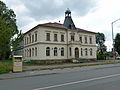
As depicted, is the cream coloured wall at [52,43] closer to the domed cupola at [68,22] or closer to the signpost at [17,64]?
the domed cupola at [68,22]

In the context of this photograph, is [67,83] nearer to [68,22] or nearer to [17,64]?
[17,64]

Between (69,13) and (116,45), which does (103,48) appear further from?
(69,13)

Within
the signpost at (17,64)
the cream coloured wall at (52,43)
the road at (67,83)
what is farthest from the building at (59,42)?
the road at (67,83)

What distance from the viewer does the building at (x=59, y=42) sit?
38281mm

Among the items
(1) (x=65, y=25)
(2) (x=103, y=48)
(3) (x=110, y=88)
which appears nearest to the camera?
(3) (x=110, y=88)

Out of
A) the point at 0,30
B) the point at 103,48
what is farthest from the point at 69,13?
the point at 103,48

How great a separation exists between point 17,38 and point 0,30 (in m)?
6.07

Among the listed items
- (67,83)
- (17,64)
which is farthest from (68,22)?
(67,83)

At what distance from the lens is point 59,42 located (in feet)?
134

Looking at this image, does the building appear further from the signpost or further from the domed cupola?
the signpost

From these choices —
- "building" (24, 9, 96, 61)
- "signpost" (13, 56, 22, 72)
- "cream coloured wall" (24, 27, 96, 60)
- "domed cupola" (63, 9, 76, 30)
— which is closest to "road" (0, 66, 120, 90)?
"signpost" (13, 56, 22, 72)

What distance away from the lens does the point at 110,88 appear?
7.79 metres

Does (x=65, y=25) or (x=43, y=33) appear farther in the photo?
(x=65, y=25)

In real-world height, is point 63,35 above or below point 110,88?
above
